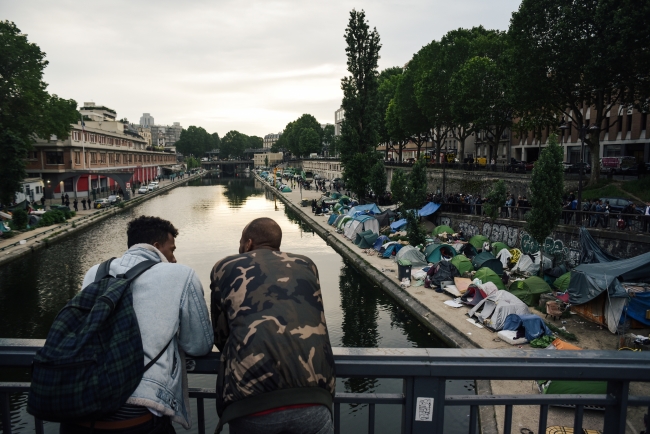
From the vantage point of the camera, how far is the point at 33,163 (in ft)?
162

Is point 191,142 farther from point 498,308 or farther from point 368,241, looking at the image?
point 498,308

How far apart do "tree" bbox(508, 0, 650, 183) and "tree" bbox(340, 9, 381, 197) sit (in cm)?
1593

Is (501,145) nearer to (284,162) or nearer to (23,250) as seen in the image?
(23,250)

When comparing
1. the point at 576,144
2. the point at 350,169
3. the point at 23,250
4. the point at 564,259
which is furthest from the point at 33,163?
the point at 576,144

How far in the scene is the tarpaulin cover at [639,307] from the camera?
12.7 m

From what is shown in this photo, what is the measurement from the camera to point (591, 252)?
1688cm

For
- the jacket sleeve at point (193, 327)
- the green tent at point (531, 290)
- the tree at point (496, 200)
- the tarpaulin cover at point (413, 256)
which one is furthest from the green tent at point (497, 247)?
the jacket sleeve at point (193, 327)

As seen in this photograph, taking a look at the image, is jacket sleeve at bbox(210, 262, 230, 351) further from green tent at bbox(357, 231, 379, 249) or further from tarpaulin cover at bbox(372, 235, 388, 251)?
green tent at bbox(357, 231, 379, 249)

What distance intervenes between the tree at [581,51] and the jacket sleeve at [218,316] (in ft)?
82.9

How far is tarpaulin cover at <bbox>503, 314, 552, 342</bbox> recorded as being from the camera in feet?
42.0

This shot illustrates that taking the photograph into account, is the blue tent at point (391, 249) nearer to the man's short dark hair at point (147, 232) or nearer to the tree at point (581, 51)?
the tree at point (581, 51)

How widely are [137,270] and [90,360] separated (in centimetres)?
50

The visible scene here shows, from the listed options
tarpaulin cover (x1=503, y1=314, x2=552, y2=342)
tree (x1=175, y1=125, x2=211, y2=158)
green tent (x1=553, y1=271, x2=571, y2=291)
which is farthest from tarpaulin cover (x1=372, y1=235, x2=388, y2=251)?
tree (x1=175, y1=125, x2=211, y2=158)

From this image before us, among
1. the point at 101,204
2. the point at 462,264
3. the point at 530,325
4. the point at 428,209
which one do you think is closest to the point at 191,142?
the point at 101,204
